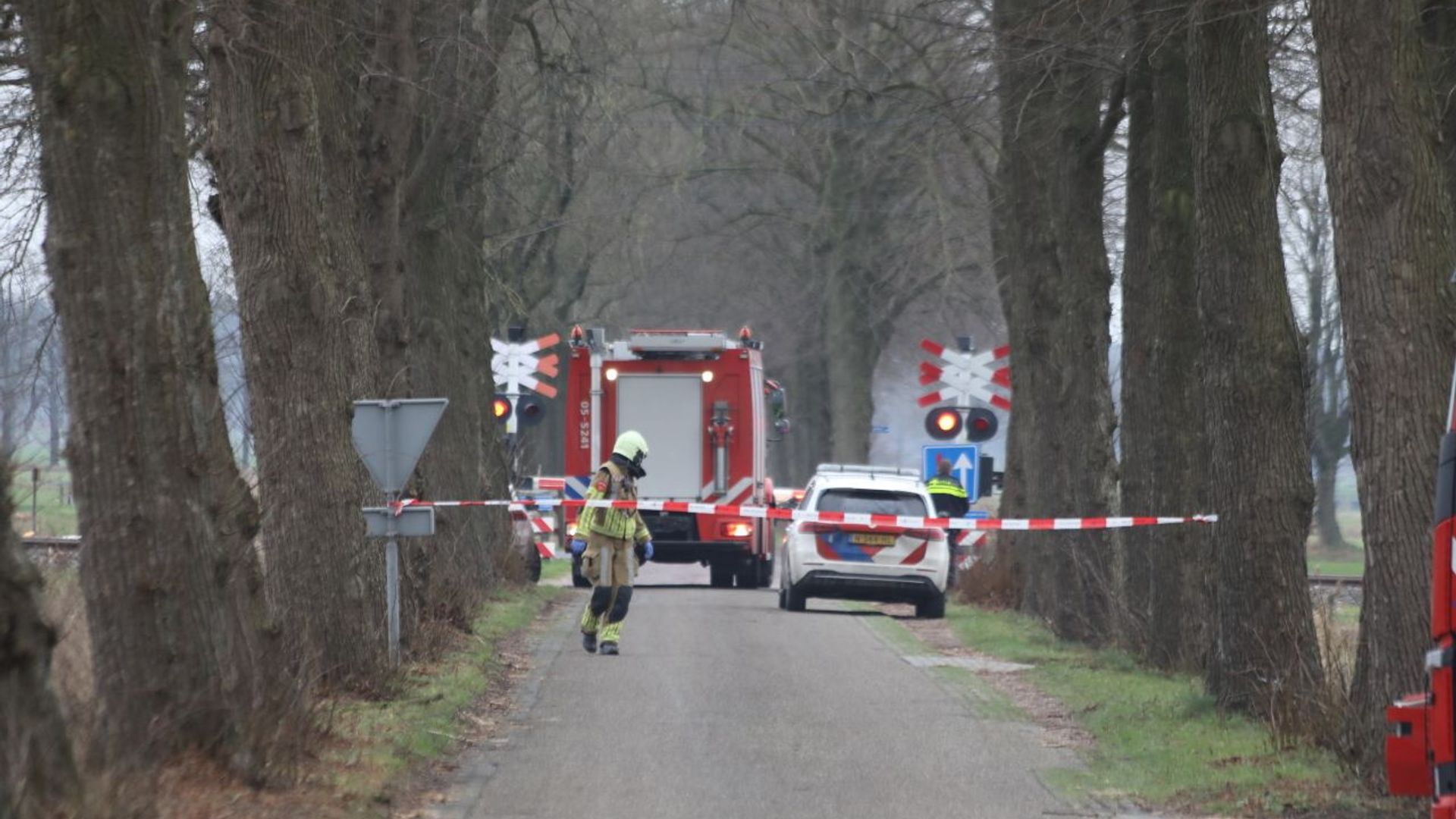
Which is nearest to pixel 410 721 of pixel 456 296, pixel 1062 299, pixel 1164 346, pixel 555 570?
pixel 1164 346

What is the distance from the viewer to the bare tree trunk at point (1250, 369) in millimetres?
12445

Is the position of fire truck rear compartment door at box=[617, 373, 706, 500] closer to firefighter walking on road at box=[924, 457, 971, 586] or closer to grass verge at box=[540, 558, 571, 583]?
firefighter walking on road at box=[924, 457, 971, 586]

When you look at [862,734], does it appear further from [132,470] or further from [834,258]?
[834,258]

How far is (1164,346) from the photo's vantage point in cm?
1577

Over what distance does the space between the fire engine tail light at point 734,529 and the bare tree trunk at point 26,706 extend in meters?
21.7

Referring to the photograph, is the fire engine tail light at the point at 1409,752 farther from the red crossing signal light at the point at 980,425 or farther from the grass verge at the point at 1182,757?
the red crossing signal light at the point at 980,425

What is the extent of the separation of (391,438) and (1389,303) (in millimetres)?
6588

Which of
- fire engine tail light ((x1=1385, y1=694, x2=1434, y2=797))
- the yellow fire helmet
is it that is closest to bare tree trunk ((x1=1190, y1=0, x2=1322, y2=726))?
fire engine tail light ((x1=1385, y1=694, x2=1434, y2=797))

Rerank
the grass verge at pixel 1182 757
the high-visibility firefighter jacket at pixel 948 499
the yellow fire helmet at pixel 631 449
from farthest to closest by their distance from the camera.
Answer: the high-visibility firefighter jacket at pixel 948 499 → the yellow fire helmet at pixel 631 449 → the grass verge at pixel 1182 757

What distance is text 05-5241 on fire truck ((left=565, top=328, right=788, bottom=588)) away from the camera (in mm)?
28281

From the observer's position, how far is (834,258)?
43000 mm

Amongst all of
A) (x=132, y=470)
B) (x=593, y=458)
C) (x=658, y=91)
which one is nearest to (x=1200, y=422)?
(x=132, y=470)

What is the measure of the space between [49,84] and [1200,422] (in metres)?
10.0

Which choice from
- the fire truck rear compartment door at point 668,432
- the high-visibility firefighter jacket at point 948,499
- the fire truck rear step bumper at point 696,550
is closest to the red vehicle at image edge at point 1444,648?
the high-visibility firefighter jacket at point 948,499
